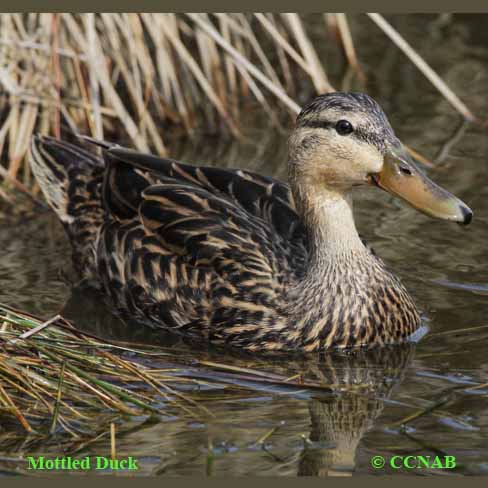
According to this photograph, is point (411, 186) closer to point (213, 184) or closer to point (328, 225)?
point (328, 225)

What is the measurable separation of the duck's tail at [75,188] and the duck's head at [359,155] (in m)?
1.89

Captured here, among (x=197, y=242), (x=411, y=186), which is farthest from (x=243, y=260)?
(x=411, y=186)

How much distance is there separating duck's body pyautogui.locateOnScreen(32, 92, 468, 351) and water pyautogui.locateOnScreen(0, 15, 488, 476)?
7.5 inches

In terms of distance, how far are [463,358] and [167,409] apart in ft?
5.84

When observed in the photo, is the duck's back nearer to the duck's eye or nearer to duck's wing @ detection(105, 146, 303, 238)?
duck's wing @ detection(105, 146, 303, 238)

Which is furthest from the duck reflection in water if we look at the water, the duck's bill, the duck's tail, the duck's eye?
the duck's eye

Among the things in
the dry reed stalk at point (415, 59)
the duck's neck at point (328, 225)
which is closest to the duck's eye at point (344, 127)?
the duck's neck at point (328, 225)

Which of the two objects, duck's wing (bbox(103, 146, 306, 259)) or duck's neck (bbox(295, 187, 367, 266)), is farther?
duck's wing (bbox(103, 146, 306, 259))

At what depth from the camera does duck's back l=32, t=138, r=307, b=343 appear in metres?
7.23

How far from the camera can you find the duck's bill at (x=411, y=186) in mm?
6605

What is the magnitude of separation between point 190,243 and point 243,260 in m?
0.39

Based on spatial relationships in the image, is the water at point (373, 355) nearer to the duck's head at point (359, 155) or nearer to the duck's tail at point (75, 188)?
the duck's tail at point (75, 188)

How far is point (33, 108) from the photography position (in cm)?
941

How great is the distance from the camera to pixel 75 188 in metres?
8.57
